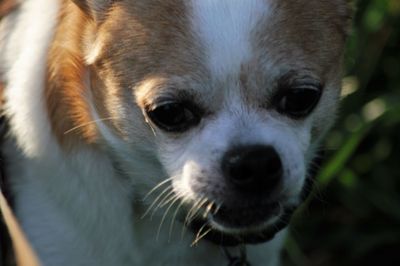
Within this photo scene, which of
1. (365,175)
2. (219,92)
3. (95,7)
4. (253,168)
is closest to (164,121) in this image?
(219,92)

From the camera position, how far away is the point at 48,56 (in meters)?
2.77

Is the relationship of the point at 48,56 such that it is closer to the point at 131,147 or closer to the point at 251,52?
the point at 131,147

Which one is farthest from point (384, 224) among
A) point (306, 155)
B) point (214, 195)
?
point (214, 195)

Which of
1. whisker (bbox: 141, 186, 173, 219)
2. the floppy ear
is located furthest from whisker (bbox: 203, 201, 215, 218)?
the floppy ear

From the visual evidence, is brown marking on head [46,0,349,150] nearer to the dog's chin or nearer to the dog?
the dog

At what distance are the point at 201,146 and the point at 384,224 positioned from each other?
1.82m

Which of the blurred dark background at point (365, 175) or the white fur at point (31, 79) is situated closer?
the white fur at point (31, 79)

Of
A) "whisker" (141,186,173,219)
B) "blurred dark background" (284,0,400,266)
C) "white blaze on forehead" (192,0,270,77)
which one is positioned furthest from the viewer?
"blurred dark background" (284,0,400,266)

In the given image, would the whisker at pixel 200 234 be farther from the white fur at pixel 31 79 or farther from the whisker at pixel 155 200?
the white fur at pixel 31 79

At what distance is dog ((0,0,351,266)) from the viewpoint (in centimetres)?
251

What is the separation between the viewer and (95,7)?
270 cm

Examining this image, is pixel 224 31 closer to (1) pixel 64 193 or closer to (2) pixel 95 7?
(2) pixel 95 7

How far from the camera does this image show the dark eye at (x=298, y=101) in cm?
258

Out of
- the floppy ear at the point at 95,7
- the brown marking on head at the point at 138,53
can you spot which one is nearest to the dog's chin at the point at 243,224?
the brown marking on head at the point at 138,53
